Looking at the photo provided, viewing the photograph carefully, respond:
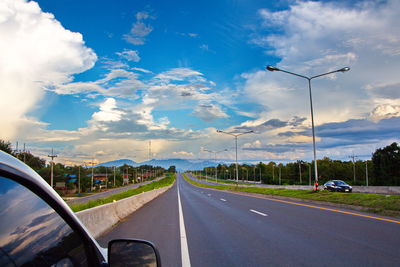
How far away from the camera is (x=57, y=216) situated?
1938 mm

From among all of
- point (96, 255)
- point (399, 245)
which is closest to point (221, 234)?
point (399, 245)

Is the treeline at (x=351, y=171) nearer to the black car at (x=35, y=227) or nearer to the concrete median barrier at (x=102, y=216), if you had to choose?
the concrete median barrier at (x=102, y=216)

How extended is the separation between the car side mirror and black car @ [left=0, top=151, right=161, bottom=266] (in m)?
0.12

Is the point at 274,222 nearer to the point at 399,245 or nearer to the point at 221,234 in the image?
the point at 221,234

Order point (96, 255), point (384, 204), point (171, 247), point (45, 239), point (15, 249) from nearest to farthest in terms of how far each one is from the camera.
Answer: point (15, 249) < point (45, 239) < point (96, 255) < point (171, 247) < point (384, 204)

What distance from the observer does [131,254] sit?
94.1 inches

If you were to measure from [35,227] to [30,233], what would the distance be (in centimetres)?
5

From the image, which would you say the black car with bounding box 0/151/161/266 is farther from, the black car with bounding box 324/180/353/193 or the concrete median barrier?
the black car with bounding box 324/180/353/193

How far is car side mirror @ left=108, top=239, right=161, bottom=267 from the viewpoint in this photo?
234 centimetres

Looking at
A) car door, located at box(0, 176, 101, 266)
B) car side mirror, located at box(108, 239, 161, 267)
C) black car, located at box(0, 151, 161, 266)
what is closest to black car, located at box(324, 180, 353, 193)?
car side mirror, located at box(108, 239, 161, 267)

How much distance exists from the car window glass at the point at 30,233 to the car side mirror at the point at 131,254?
1.20ft

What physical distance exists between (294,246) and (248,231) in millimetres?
2743

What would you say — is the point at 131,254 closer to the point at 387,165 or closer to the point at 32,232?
the point at 32,232

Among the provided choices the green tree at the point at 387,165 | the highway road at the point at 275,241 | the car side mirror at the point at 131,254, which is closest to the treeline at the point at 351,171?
the green tree at the point at 387,165
